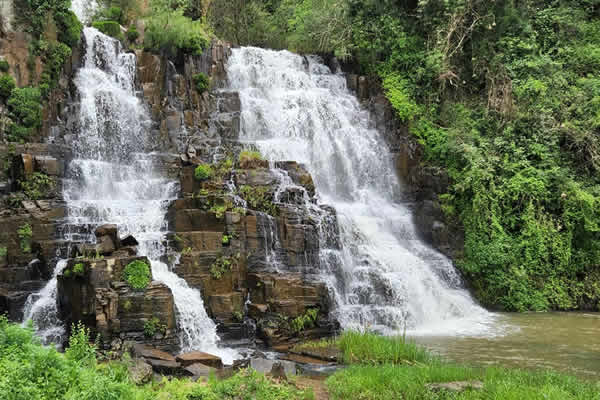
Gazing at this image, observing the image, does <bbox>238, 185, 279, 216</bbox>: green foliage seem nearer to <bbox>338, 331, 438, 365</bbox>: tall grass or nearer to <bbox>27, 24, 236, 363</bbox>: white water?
<bbox>27, 24, 236, 363</bbox>: white water

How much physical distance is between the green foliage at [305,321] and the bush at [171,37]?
14348mm

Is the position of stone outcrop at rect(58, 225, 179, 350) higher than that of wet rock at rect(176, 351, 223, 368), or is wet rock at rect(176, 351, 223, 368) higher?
stone outcrop at rect(58, 225, 179, 350)

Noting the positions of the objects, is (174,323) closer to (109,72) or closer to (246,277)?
(246,277)

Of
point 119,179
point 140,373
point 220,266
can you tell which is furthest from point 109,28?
point 140,373

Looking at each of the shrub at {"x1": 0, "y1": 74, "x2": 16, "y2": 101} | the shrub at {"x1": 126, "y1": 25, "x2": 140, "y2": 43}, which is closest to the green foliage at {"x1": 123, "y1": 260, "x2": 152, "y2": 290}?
the shrub at {"x1": 0, "y1": 74, "x2": 16, "y2": 101}

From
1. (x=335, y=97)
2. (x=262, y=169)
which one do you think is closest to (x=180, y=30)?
(x=335, y=97)

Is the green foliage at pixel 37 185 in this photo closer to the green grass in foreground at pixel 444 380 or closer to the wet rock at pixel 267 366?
the wet rock at pixel 267 366

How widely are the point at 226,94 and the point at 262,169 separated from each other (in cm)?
703

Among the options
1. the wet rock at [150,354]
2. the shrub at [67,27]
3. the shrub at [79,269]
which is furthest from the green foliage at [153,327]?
the shrub at [67,27]

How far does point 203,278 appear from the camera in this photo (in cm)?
1348

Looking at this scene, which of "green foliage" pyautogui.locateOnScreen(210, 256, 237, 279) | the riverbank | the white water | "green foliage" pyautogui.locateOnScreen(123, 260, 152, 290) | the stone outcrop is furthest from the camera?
"green foliage" pyautogui.locateOnScreen(210, 256, 237, 279)

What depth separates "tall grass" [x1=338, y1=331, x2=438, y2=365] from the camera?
379 inches

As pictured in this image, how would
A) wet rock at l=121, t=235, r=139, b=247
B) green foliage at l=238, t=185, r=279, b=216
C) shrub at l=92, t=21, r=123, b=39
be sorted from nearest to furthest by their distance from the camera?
1. wet rock at l=121, t=235, r=139, b=247
2. green foliage at l=238, t=185, r=279, b=216
3. shrub at l=92, t=21, r=123, b=39

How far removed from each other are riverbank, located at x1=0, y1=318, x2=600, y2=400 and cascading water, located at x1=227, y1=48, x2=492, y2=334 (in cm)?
532
